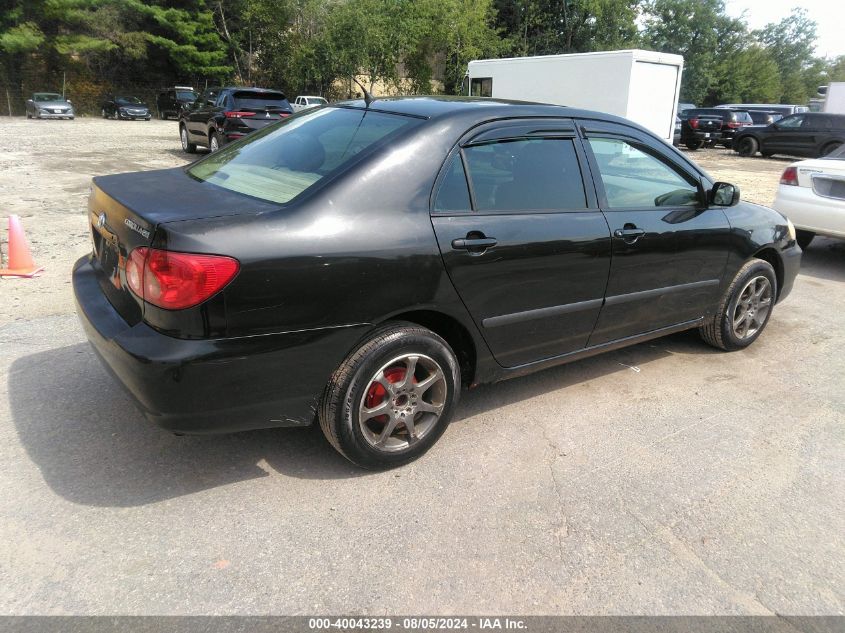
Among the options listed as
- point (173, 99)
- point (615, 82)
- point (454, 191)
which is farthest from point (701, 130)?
point (173, 99)

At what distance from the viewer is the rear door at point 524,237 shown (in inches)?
123

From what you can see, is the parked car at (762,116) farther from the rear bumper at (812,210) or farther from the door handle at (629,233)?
the door handle at (629,233)

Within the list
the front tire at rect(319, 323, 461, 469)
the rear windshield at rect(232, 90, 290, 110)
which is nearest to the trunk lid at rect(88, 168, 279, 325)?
the front tire at rect(319, 323, 461, 469)

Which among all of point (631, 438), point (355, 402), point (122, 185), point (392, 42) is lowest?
point (631, 438)

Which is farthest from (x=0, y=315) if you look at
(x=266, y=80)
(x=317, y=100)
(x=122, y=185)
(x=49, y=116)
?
(x=266, y=80)

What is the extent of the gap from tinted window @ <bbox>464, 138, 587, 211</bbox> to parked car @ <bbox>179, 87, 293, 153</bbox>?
36.4 feet

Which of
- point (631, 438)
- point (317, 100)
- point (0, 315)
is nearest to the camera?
point (631, 438)

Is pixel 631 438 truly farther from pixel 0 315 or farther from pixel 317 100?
pixel 317 100

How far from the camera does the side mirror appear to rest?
4.31 metres

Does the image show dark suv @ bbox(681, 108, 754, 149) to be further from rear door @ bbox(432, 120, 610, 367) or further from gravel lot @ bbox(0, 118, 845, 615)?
rear door @ bbox(432, 120, 610, 367)

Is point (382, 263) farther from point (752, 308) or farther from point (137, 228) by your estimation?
point (752, 308)

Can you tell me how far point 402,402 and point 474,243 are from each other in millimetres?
843

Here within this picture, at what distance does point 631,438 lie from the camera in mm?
3584

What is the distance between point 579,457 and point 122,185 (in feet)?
8.96
